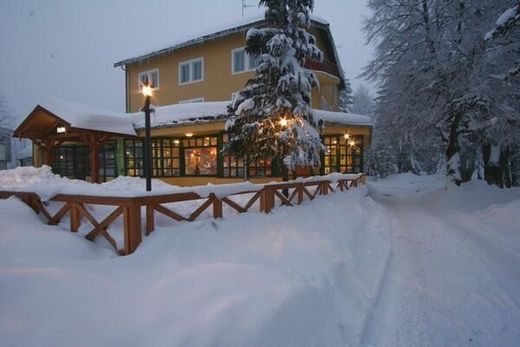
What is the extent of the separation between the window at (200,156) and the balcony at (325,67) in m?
7.93

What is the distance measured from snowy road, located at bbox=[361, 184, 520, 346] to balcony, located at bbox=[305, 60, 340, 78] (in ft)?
46.8

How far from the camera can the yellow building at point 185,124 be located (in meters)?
14.3

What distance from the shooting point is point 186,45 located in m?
21.4

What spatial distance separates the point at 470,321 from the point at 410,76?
12.0 meters

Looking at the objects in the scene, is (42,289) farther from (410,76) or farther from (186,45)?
(186,45)

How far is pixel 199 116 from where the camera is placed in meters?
14.5

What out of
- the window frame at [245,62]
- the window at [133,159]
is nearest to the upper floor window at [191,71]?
the window frame at [245,62]

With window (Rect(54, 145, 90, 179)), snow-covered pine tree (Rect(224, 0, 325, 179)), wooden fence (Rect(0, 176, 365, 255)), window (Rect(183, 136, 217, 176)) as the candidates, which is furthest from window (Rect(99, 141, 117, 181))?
wooden fence (Rect(0, 176, 365, 255))

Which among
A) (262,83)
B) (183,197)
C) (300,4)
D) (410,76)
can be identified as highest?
(300,4)

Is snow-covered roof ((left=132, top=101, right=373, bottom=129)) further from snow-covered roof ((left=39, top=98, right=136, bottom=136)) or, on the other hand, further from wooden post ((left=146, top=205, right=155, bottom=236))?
wooden post ((left=146, top=205, right=155, bottom=236))

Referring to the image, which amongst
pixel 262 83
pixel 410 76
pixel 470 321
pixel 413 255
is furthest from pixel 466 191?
pixel 470 321

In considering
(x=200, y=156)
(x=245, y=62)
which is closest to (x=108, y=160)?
(x=200, y=156)

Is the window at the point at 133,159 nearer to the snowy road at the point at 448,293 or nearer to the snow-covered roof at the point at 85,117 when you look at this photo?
the snow-covered roof at the point at 85,117

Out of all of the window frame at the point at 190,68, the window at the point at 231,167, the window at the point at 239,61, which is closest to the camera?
the window at the point at 231,167
